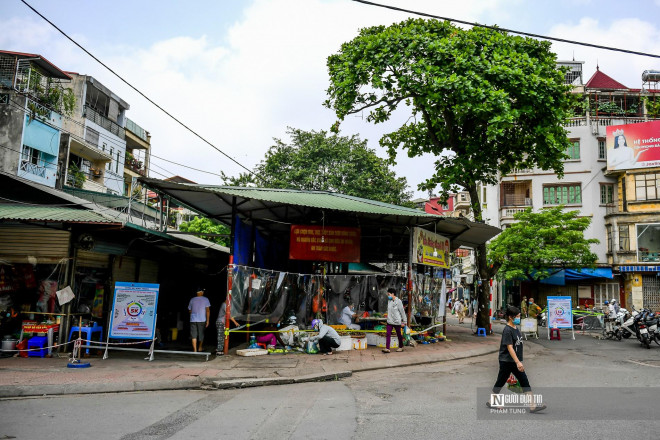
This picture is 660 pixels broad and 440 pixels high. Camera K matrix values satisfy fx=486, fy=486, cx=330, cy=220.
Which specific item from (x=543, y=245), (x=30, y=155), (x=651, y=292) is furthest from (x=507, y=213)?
(x=30, y=155)

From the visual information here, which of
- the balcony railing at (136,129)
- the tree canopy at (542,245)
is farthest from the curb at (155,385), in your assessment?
the balcony railing at (136,129)

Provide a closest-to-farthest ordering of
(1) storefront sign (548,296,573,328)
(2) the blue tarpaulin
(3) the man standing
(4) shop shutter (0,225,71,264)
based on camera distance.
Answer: (4) shop shutter (0,225,71,264) < (3) the man standing < (1) storefront sign (548,296,573,328) < (2) the blue tarpaulin

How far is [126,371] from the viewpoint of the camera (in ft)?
30.8

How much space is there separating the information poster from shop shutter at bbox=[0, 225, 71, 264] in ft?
6.72

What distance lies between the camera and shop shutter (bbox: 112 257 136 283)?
45.6 feet

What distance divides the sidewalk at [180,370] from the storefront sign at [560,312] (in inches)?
256

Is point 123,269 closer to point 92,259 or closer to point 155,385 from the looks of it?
point 92,259

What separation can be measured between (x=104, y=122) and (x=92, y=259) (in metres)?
25.0

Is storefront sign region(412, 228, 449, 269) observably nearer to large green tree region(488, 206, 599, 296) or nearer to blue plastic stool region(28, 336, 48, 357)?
blue plastic stool region(28, 336, 48, 357)

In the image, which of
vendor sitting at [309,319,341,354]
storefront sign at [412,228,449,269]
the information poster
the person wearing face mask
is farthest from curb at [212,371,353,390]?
storefront sign at [412,228,449,269]

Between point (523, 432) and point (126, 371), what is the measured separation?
24.0 ft

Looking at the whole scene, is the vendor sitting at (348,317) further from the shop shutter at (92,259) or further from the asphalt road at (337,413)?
the shop shutter at (92,259)

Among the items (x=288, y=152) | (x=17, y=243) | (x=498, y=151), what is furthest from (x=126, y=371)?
(x=288, y=152)

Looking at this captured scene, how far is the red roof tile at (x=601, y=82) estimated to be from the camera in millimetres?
39125
